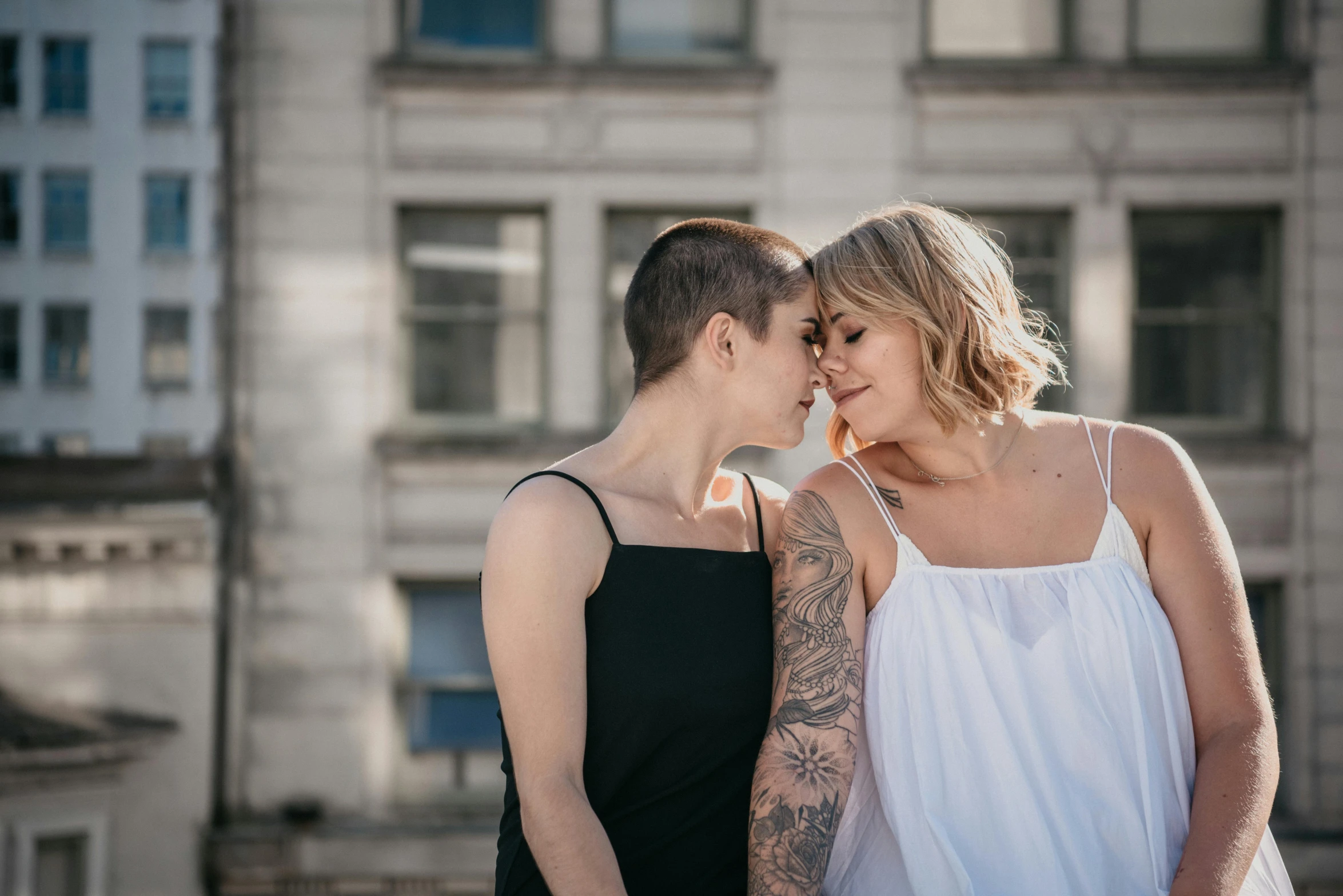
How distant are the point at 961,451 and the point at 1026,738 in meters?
0.70

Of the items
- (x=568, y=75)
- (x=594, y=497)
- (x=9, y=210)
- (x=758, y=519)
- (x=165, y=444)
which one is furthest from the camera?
(x=9, y=210)

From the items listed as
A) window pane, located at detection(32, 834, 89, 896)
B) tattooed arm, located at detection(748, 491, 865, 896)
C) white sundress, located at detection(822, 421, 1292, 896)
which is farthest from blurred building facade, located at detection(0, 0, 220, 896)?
white sundress, located at detection(822, 421, 1292, 896)

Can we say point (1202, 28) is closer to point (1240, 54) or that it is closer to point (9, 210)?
point (1240, 54)

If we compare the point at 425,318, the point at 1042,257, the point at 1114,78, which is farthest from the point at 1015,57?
the point at 425,318

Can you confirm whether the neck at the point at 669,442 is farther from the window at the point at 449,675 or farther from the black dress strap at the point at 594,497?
the window at the point at 449,675

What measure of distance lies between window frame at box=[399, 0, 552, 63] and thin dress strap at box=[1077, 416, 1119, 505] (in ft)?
24.4

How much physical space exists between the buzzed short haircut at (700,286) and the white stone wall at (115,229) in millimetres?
7157

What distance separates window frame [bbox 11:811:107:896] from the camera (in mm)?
8250

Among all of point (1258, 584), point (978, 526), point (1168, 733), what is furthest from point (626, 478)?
point (1258, 584)

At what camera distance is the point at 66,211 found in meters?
9.79

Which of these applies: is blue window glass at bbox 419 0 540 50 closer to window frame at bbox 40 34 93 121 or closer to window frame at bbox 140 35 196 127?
window frame at bbox 140 35 196 127

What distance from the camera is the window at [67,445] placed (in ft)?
28.8

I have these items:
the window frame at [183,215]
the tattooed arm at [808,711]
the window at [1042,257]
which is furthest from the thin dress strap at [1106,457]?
the window frame at [183,215]

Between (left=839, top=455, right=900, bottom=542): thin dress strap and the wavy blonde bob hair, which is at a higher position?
the wavy blonde bob hair
